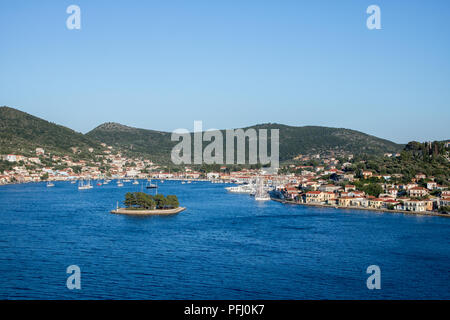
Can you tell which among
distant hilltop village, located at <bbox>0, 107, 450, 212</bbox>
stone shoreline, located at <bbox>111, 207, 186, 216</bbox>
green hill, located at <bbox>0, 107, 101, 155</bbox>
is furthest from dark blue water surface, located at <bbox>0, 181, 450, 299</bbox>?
green hill, located at <bbox>0, 107, 101, 155</bbox>

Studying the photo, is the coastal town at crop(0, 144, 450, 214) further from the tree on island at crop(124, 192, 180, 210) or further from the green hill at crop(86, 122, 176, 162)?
the tree on island at crop(124, 192, 180, 210)

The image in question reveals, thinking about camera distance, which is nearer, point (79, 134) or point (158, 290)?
point (158, 290)

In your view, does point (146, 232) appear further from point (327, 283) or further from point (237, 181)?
point (237, 181)

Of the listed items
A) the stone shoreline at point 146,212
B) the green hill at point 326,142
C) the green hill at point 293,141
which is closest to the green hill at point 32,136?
the green hill at point 293,141

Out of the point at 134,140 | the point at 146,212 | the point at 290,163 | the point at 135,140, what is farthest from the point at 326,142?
the point at 146,212
